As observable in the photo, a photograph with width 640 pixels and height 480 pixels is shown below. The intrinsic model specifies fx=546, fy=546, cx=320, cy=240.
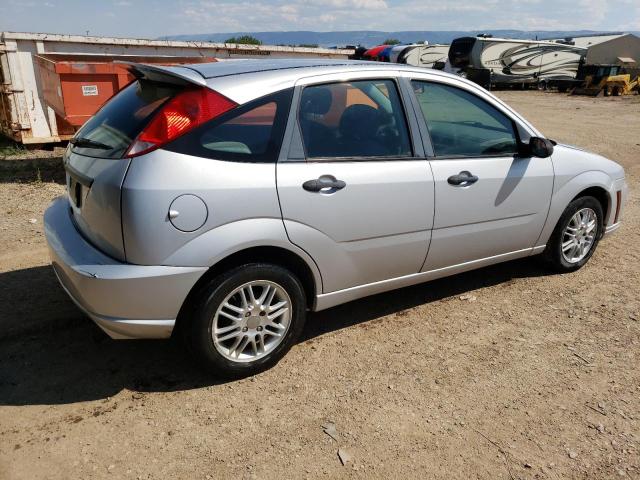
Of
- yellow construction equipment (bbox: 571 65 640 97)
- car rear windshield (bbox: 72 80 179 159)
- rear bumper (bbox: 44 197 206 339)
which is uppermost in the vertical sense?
car rear windshield (bbox: 72 80 179 159)

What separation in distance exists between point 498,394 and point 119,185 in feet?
7.85

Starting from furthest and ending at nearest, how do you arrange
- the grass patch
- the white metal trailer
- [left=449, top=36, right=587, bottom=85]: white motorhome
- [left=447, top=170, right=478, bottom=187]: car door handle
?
1. [left=449, top=36, right=587, bottom=85]: white motorhome
2. the grass patch
3. the white metal trailer
4. [left=447, top=170, right=478, bottom=187]: car door handle

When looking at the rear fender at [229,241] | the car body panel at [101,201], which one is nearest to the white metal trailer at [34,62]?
the car body panel at [101,201]

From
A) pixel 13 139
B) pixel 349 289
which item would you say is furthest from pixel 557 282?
pixel 13 139

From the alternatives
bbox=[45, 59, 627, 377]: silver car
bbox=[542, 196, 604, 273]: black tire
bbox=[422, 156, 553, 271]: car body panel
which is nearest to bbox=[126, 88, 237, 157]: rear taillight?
bbox=[45, 59, 627, 377]: silver car

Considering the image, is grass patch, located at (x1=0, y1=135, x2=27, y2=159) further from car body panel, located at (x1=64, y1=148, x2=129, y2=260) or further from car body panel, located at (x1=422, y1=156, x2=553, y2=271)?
car body panel, located at (x1=422, y1=156, x2=553, y2=271)

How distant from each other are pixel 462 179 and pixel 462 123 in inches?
20.0

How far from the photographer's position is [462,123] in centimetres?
397

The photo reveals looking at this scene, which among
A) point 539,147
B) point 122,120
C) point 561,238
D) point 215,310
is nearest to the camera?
point 215,310

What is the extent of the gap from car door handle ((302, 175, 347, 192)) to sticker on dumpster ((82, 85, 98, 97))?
5.39 meters

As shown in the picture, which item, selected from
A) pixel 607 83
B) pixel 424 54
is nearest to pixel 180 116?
pixel 607 83

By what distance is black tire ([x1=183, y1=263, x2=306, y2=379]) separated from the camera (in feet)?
9.58

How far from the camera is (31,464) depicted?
254 cm

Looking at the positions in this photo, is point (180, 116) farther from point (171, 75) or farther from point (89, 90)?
point (89, 90)
